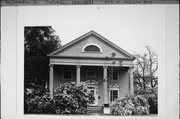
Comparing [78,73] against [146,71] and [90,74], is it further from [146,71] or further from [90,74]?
[146,71]

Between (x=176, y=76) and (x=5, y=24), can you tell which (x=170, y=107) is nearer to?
(x=176, y=76)

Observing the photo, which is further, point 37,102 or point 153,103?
point 37,102

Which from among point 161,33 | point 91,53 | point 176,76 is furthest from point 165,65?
point 91,53

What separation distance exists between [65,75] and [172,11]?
216 cm

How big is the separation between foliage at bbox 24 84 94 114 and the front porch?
11 cm

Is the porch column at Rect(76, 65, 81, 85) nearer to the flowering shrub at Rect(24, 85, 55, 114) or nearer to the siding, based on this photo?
the siding

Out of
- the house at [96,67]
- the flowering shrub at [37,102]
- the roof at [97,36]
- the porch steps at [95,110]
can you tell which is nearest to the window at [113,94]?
the house at [96,67]

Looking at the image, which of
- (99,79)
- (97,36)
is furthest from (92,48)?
(99,79)

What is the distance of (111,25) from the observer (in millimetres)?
4168

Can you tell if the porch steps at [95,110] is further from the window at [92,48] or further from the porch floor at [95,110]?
the window at [92,48]

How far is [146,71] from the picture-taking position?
4199 millimetres

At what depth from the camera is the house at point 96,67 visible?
419cm

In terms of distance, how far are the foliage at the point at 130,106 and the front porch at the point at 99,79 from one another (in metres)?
0.10

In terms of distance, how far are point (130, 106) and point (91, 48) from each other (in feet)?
4.09
